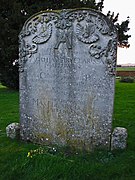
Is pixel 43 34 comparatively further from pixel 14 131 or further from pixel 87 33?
pixel 14 131

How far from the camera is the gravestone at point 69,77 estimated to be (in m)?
5.29

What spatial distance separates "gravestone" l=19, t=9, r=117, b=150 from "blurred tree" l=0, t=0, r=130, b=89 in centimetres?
1003

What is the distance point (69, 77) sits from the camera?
18.0 feet

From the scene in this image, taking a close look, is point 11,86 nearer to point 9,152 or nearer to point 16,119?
point 16,119

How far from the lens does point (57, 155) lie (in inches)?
202

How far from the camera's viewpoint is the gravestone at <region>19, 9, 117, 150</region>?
208 inches

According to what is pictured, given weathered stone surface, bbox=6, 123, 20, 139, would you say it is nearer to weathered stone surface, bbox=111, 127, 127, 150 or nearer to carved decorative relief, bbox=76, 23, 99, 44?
weathered stone surface, bbox=111, 127, 127, 150

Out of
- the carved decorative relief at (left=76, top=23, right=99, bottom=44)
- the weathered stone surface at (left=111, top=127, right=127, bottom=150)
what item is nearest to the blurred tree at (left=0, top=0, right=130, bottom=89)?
the carved decorative relief at (left=76, top=23, right=99, bottom=44)

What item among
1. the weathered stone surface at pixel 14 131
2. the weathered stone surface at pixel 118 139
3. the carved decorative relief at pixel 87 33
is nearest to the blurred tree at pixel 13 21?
the weathered stone surface at pixel 14 131

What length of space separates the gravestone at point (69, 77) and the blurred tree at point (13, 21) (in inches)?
395

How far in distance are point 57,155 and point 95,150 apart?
727 mm

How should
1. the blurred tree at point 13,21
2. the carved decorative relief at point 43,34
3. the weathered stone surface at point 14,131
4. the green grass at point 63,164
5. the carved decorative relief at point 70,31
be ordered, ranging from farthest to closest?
the blurred tree at point 13,21
the weathered stone surface at point 14,131
the carved decorative relief at point 43,34
the carved decorative relief at point 70,31
the green grass at point 63,164

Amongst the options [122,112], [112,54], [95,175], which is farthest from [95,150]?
[122,112]

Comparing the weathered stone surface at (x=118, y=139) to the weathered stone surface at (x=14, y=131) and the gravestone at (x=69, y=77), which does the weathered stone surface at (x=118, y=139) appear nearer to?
the gravestone at (x=69, y=77)
